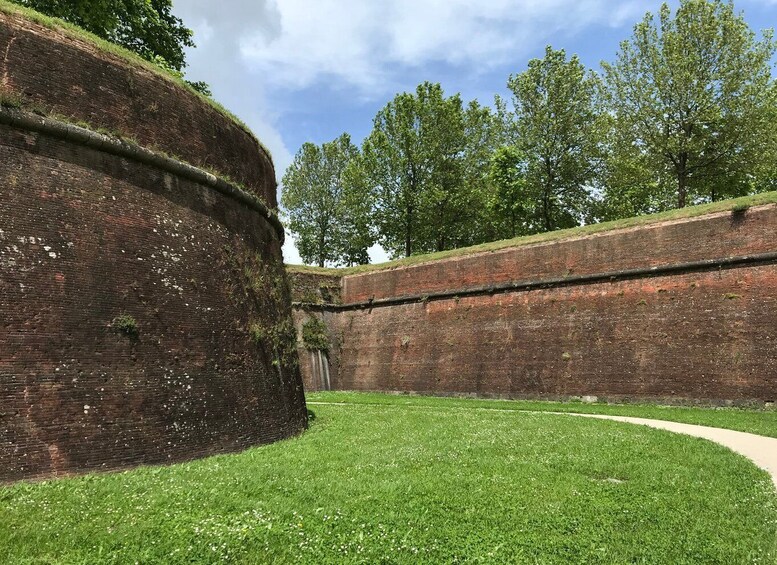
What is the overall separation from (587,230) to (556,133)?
1290 cm

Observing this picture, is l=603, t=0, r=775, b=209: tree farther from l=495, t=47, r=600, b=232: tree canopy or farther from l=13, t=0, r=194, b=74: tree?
l=13, t=0, r=194, b=74: tree

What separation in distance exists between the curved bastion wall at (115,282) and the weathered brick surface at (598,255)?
38.9 feet

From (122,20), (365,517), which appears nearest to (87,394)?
(365,517)

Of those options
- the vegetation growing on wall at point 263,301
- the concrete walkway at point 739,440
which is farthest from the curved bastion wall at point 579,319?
the vegetation growing on wall at point 263,301

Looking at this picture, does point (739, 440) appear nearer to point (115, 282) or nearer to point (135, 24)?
point (115, 282)

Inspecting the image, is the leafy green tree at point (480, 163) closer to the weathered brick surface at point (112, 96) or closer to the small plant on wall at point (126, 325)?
the weathered brick surface at point (112, 96)

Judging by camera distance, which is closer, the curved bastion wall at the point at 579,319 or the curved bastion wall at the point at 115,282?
the curved bastion wall at the point at 115,282

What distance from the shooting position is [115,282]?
712cm

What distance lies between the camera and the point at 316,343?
2394 cm

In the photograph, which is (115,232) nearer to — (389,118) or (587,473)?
(587,473)

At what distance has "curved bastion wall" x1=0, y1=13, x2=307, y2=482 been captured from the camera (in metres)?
6.19

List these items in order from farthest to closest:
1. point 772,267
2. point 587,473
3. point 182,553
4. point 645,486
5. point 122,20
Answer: point 122,20 → point 772,267 → point 587,473 → point 645,486 → point 182,553

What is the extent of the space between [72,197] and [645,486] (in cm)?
760

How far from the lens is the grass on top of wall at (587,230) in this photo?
49.4ft
